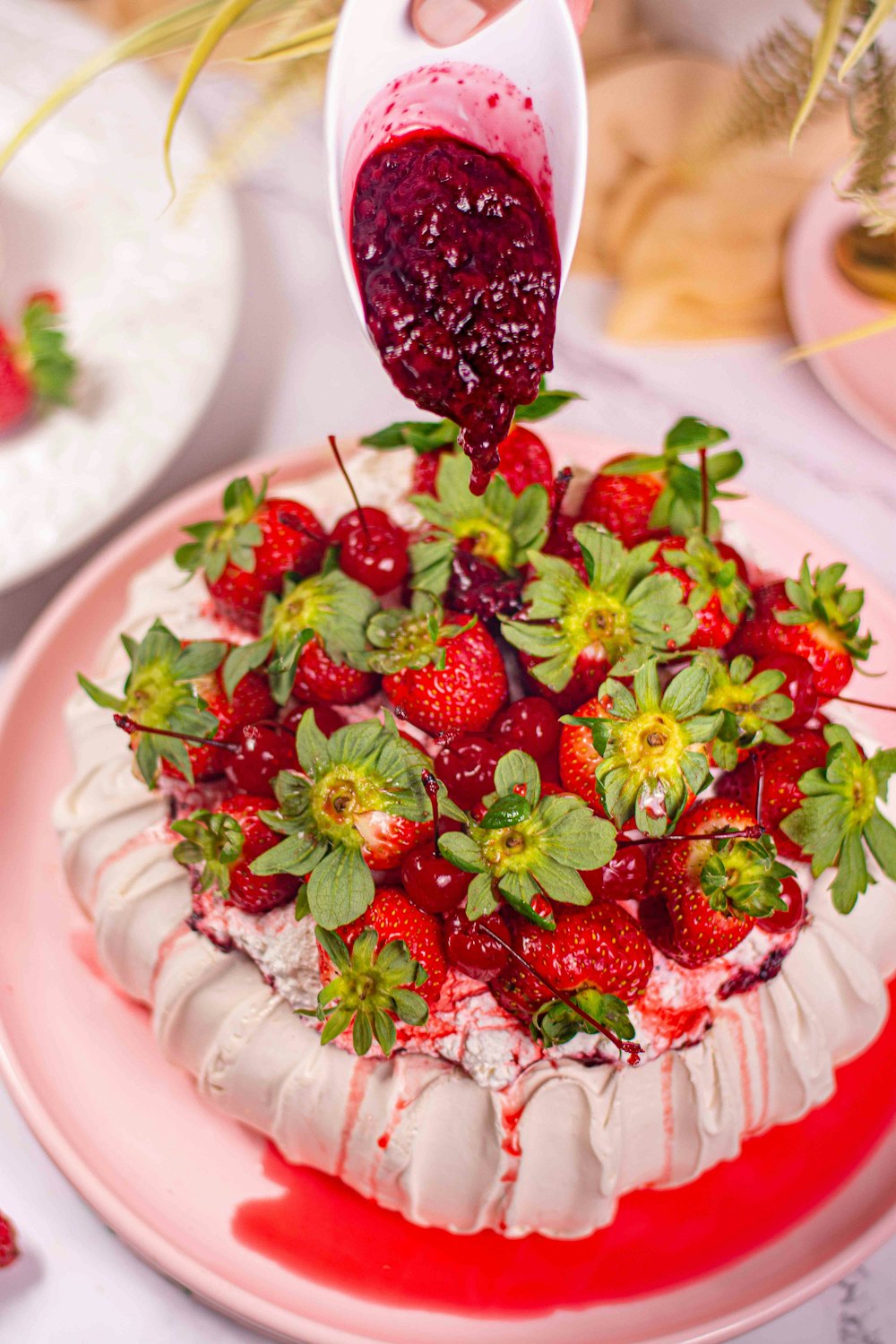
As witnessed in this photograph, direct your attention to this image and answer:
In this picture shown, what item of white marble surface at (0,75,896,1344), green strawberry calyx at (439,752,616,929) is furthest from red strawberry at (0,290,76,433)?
green strawberry calyx at (439,752,616,929)

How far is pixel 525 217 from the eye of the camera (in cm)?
96

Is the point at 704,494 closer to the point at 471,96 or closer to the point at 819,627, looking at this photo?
the point at 819,627

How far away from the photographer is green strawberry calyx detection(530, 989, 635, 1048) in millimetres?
903

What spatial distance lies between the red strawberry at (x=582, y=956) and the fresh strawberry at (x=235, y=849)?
22cm

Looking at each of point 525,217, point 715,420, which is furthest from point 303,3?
point 715,420

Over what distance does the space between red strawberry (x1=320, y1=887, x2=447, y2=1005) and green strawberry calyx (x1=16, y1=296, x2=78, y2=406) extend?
940mm

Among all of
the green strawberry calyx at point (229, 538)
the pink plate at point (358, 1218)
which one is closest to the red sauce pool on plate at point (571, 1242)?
the pink plate at point (358, 1218)

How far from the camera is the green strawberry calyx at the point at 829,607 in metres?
1.06

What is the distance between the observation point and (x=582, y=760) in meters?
0.98

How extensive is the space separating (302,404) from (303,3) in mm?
638

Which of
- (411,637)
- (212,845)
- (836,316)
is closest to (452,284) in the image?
(411,637)

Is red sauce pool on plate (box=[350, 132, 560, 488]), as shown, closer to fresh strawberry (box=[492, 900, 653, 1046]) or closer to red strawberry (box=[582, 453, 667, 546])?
red strawberry (box=[582, 453, 667, 546])

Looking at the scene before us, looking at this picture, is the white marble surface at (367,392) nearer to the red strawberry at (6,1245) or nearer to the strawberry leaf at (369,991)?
the red strawberry at (6,1245)

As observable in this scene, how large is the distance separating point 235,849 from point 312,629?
203 mm
